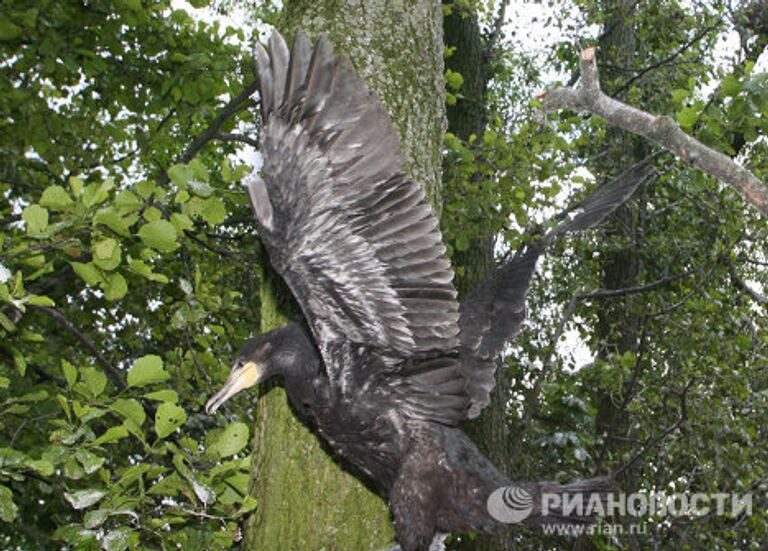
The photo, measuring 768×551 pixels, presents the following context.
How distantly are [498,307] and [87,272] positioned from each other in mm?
1607

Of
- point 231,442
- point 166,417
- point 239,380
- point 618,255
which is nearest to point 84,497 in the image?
point 166,417

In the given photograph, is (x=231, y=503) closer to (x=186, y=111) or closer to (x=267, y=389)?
(x=267, y=389)

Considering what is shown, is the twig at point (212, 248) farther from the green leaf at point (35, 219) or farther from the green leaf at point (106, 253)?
the green leaf at point (35, 219)

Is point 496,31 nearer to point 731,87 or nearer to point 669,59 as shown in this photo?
point 669,59

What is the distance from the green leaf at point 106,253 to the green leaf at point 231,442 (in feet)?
2.10

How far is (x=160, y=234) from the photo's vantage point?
2566 mm

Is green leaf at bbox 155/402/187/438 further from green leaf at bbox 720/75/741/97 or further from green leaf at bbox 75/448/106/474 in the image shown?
green leaf at bbox 720/75/741/97

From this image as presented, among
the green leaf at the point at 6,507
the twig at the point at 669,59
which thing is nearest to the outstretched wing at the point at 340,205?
the green leaf at the point at 6,507

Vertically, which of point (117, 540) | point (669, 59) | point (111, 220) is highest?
point (669, 59)

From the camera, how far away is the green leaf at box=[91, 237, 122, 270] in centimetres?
247

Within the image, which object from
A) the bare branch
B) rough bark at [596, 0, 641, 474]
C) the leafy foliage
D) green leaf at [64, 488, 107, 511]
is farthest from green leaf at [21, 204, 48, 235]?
rough bark at [596, 0, 641, 474]

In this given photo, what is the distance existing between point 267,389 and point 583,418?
4.81m

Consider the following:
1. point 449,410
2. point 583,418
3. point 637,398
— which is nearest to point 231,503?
point 449,410

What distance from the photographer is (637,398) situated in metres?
5.43
